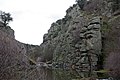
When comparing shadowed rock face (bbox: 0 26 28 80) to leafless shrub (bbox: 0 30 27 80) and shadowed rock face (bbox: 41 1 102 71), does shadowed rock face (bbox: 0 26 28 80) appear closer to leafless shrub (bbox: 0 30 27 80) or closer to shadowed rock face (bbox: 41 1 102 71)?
leafless shrub (bbox: 0 30 27 80)

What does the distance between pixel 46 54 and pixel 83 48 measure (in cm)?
6294

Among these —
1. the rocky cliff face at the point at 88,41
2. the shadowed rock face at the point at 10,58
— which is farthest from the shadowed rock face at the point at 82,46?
the shadowed rock face at the point at 10,58

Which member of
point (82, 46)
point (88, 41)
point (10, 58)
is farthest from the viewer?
point (82, 46)

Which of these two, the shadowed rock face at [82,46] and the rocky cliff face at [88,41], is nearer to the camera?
the shadowed rock face at [82,46]

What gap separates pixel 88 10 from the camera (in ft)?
425

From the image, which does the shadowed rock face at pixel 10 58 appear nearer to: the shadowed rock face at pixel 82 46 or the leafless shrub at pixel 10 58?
the leafless shrub at pixel 10 58

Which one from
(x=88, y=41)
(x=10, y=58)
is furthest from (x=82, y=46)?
(x=10, y=58)

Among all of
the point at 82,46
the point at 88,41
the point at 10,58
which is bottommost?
the point at 10,58

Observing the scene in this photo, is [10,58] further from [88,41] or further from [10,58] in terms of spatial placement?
[88,41]

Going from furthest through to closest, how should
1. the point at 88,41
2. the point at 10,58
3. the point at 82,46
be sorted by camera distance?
the point at 82,46 < the point at 88,41 < the point at 10,58

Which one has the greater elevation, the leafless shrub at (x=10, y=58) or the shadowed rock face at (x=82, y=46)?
the shadowed rock face at (x=82, y=46)

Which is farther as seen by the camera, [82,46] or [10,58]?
[82,46]

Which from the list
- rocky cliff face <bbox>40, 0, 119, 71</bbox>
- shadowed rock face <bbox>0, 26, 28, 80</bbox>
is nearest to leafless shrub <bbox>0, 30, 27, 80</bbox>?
shadowed rock face <bbox>0, 26, 28, 80</bbox>

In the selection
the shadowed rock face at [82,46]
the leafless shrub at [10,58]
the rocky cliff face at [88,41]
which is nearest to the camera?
the leafless shrub at [10,58]
